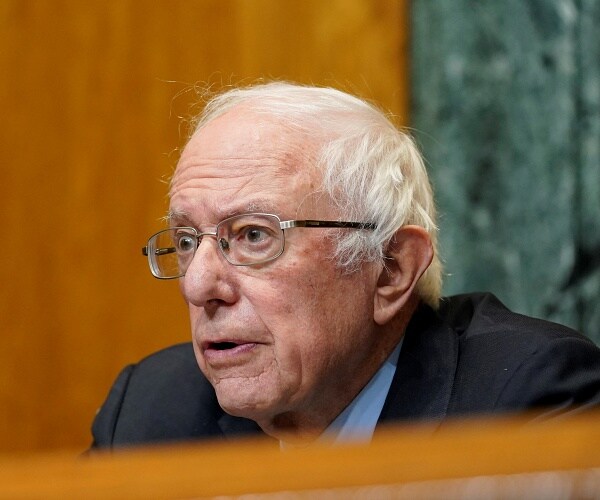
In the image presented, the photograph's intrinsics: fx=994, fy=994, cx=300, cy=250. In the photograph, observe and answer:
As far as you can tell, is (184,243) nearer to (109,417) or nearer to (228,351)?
(228,351)

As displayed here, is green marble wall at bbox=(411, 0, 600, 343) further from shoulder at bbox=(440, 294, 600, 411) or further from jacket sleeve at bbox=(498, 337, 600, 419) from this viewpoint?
jacket sleeve at bbox=(498, 337, 600, 419)

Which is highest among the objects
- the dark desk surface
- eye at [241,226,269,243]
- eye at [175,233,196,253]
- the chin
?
the dark desk surface

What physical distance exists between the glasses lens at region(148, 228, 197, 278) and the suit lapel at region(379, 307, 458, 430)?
414mm

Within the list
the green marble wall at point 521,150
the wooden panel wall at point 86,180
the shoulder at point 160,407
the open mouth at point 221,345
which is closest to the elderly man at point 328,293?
the open mouth at point 221,345

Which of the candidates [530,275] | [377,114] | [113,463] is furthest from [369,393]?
[113,463]

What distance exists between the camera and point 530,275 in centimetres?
238

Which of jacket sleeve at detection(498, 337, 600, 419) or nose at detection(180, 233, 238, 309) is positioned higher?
nose at detection(180, 233, 238, 309)

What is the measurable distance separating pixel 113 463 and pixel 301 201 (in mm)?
1163

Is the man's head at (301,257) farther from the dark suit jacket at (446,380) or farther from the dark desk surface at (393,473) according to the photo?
the dark desk surface at (393,473)

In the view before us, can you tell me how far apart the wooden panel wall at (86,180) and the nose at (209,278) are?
1.17m

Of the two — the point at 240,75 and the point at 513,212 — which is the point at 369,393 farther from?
the point at 240,75

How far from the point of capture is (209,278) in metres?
1.61

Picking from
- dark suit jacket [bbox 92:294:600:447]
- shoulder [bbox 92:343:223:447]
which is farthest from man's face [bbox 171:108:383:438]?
shoulder [bbox 92:343:223:447]

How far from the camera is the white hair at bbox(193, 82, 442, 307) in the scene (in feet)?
5.49
